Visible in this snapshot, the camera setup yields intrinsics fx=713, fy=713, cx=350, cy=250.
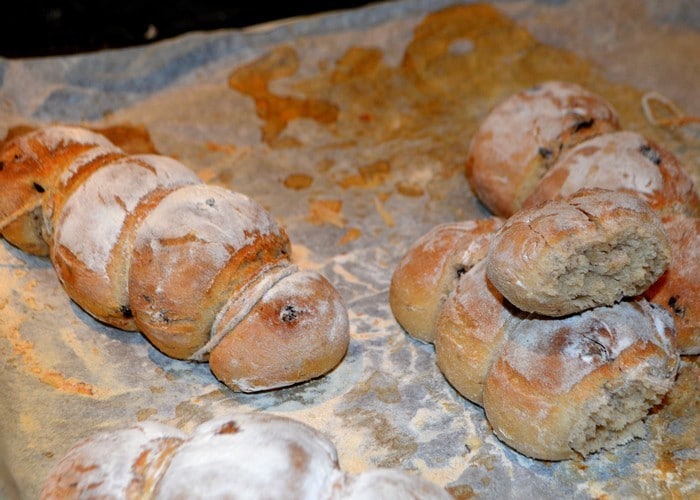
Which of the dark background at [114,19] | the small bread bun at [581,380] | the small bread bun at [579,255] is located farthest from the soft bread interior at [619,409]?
the dark background at [114,19]

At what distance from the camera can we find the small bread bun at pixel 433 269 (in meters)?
2.14

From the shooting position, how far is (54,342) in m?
2.20

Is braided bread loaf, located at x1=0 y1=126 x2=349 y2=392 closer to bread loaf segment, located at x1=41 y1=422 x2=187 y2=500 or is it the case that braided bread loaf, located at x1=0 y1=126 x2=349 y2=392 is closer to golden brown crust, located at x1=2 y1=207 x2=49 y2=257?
golden brown crust, located at x1=2 y1=207 x2=49 y2=257

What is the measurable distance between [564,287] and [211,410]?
104 cm

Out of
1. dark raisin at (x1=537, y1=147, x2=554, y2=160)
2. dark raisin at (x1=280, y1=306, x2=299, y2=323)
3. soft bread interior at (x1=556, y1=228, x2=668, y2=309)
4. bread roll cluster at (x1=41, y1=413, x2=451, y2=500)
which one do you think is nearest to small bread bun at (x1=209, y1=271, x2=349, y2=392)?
dark raisin at (x1=280, y1=306, x2=299, y2=323)

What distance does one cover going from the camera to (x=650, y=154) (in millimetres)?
2414

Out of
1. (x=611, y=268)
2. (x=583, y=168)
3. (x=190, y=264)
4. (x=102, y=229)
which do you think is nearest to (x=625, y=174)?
(x=583, y=168)

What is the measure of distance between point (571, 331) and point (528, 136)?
40.4 inches

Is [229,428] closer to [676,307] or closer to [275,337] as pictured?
[275,337]

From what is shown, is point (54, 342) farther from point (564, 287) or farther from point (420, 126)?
point (420, 126)

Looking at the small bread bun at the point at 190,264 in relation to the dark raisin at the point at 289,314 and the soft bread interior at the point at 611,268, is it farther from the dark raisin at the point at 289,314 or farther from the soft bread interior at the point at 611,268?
the soft bread interior at the point at 611,268

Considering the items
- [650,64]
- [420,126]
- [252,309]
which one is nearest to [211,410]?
[252,309]

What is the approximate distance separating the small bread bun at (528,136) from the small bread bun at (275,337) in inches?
37.9

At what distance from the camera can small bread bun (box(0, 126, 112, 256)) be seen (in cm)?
230
